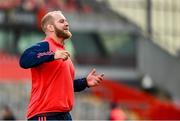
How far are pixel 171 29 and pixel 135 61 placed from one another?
14.3 metres

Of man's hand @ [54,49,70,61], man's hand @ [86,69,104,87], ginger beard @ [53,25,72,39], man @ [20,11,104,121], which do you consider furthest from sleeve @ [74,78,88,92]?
A: man's hand @ [54,49,70,61]

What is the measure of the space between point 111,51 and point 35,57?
43204mm

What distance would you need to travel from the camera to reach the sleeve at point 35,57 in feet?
21.7

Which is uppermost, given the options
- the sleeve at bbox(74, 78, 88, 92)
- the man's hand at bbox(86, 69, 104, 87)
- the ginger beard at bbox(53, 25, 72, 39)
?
the ginger beard at bbox(53, 25, 72, 39)

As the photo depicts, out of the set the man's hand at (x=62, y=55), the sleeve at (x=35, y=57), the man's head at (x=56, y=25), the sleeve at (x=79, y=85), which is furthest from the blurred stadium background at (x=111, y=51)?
the man's hand at (x=62, y=55)

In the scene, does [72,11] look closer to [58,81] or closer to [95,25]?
[95,25]

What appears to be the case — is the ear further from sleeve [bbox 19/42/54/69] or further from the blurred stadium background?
the blurred stadium background

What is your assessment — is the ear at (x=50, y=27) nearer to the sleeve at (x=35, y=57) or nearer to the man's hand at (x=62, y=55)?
the sleeve at (x=35, y=57)

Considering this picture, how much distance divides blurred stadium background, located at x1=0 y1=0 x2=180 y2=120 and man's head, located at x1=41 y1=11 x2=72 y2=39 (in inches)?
477

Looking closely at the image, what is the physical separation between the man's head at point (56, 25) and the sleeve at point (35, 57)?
0.71 feet

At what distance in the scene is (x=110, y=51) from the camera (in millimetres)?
49844

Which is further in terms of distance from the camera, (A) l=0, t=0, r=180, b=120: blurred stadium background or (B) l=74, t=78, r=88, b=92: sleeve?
(A) l=0, t=0, r=180, b=120: blurred stadium background

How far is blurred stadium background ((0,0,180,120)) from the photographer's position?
24453mm

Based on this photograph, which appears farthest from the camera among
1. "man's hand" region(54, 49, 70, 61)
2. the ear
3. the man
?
the ear
